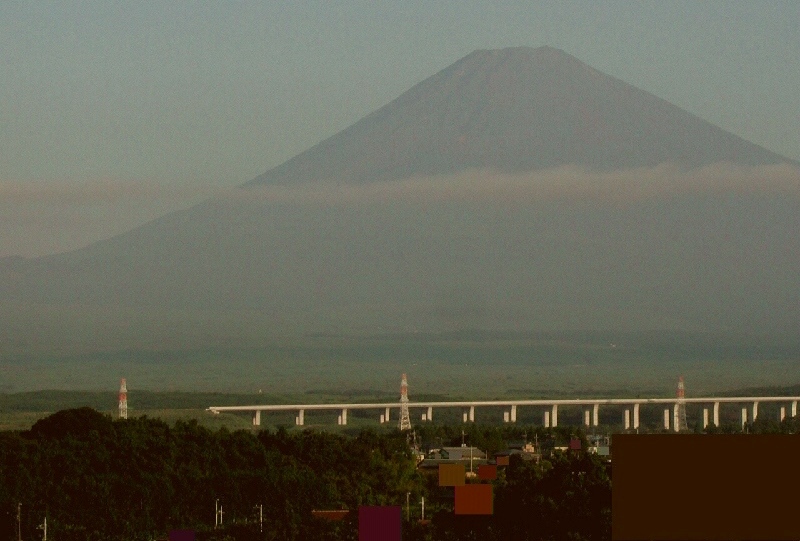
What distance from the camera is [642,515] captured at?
10750mm

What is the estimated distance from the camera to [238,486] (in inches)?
1469

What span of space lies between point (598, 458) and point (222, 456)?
11.0 metres

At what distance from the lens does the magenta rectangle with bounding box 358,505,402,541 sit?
29000 mm

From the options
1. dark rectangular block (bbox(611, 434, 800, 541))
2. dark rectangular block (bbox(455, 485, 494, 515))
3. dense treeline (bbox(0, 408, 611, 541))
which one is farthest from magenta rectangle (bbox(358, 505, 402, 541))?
dark rectangular block (bbox(611, 434, 800, 541))

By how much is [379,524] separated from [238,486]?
25.1ft

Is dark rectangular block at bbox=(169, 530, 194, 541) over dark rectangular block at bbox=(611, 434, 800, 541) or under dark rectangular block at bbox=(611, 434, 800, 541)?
under

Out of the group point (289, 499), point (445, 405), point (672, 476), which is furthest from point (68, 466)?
point (445, 405)

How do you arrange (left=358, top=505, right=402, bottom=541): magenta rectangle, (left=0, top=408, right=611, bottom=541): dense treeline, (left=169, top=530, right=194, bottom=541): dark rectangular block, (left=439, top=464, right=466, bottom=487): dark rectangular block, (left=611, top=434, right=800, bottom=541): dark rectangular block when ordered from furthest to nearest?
(left=439, top=464, right=466, bottom=487): dark rectangular block
(left=169, top=530, right=194, bottom=541): dark rectangular block
(left=0, top=408, right=611, bottom=541): dense treeline
(left=358, top=505, right=402, bottom=541): magenta rectangle
(left=611, top=434, right=800, bottom=541): dark rectangular block

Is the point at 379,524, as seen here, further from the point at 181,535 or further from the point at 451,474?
the point at 451,474

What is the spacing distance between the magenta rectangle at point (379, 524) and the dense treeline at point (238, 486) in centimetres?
36

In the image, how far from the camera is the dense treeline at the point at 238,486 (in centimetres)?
2939

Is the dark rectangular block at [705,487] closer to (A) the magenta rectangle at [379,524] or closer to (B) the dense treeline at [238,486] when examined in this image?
(B) the dense treeline at [238,486]

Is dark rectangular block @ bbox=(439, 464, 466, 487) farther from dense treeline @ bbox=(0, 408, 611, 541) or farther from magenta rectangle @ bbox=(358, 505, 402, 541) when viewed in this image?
magenta rectangle @ bbox=(358, 505, 402, 541)

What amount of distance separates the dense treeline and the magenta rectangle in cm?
36
